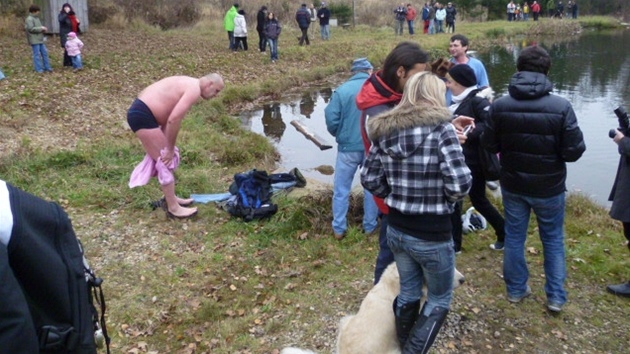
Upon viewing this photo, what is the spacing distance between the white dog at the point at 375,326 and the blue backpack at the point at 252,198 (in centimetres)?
277

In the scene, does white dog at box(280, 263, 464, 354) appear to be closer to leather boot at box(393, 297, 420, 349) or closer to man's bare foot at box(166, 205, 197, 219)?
leather boot at box(393, 297, 420, 349)

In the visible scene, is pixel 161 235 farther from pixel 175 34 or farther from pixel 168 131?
pixel 175 34

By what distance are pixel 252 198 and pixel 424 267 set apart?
3.48 m

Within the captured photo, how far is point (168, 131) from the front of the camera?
5.81 meters

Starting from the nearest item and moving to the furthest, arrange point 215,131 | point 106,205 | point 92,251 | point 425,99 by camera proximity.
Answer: point 425,99 → point 92,251 → point 106,205 → point 215,131

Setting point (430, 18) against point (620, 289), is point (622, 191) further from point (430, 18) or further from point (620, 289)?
point (430, 18)

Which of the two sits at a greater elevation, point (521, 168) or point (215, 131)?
point (521, 168)

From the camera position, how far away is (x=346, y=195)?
18.2 ft

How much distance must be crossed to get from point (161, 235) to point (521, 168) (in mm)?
3747

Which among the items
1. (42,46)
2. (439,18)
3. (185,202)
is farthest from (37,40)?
(439,18)

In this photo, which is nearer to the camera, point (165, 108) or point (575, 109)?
point (165, 108)

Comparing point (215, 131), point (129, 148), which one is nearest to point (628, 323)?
point (129, 148)

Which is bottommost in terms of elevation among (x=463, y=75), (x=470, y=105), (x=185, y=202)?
(x=185, y=202)

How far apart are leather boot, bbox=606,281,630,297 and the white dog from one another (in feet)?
5.85
